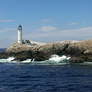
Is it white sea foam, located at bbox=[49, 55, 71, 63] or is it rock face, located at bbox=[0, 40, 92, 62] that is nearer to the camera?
rock face, located at bbox=[0, 40, 92, 62]

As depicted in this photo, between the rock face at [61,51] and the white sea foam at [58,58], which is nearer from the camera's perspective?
the rock face at [61,51]

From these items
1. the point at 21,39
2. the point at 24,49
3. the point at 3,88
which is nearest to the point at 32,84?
the point at 3,88

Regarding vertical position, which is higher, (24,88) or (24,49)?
(24,49)

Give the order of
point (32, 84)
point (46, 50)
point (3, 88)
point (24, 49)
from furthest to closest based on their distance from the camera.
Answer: point (24, 49)
point (46, 50)
point (32, 84)
point (3, 88)

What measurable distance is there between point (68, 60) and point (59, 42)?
10.7 meters

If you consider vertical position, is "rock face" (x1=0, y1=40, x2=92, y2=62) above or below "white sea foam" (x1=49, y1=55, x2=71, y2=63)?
above

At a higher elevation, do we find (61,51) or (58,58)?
(61,51)

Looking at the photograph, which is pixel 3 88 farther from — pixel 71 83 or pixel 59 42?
pixel 59 42

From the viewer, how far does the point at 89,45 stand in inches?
3664

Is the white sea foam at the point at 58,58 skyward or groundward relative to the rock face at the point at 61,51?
groundward

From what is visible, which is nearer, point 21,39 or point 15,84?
point 15,84

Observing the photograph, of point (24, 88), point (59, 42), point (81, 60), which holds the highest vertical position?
point (59, 42)

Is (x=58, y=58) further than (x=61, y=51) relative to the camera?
No

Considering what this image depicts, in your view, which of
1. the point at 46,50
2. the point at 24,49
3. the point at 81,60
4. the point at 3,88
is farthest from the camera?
the point at 24,49
